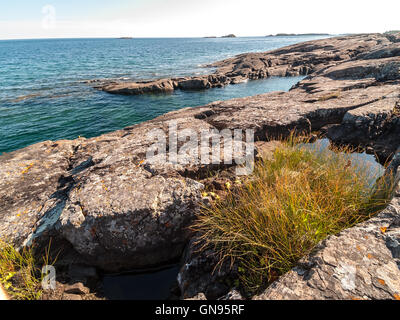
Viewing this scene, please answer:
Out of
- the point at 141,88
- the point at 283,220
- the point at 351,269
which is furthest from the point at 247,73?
the point at 351,269

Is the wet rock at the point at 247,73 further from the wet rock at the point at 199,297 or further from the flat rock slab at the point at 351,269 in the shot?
the wet rock at the point at 199,297

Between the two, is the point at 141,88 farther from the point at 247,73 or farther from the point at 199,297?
the point at 199,297

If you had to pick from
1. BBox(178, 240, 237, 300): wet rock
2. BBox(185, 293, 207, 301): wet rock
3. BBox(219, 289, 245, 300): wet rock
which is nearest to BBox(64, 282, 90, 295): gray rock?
A: BBox(178, 240, 237, 300): wet rock

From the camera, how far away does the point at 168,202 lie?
3605mm

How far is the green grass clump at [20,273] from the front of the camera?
119 inches

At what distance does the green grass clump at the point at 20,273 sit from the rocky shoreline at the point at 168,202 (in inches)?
7.8

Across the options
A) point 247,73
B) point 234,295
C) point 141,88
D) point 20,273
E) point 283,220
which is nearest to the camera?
point 234,295

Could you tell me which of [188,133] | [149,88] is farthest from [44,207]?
[149,88]

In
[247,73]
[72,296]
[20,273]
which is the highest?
[247,73]

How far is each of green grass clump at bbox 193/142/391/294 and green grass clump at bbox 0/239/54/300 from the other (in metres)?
2.82

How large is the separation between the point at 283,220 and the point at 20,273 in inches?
169

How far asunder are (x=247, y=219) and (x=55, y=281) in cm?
342

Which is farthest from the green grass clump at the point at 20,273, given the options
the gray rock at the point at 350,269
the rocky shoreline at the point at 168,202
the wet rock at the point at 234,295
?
the gray rock at the point at 350,269

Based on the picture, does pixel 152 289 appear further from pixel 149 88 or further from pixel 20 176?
pixel 149 88
